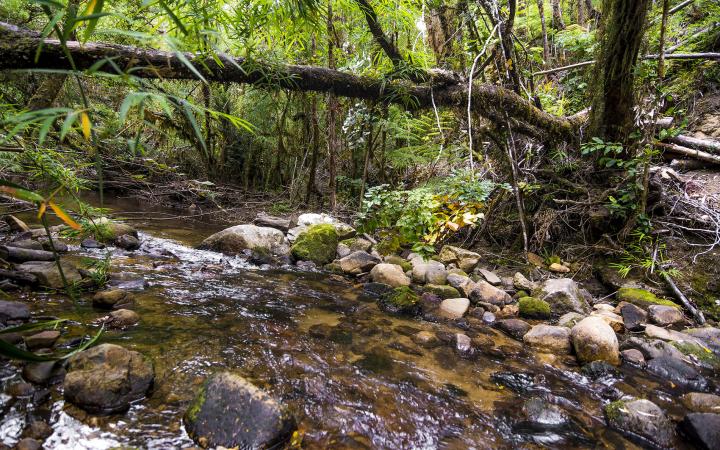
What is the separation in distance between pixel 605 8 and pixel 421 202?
307cm

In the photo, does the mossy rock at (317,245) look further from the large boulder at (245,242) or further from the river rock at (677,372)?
the river rock at (677,372)

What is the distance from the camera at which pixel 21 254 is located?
3152 millimetres

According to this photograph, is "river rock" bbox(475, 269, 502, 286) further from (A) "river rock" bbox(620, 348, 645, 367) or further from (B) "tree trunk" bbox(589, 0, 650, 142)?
(B) "tree trunk" bbox(589, 0, 650, 142)

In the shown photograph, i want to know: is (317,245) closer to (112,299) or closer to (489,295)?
(489,295)

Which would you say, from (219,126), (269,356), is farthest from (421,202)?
(219,126)

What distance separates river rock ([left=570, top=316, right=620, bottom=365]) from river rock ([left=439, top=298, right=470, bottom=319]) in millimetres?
918

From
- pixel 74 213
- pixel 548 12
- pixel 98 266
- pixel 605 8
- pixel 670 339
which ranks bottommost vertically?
pixel 670 339

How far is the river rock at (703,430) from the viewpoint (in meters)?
1.87

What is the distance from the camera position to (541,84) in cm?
683


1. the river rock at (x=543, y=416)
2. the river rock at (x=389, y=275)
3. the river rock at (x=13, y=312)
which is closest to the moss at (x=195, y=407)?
the river rock at (x=13, y=312)

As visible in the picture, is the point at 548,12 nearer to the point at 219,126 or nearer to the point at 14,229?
the point at 219,126

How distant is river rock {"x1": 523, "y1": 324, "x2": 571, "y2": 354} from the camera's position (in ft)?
9.70

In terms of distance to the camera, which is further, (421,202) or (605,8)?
(605,8)

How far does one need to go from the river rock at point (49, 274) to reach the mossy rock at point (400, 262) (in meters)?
3.09
